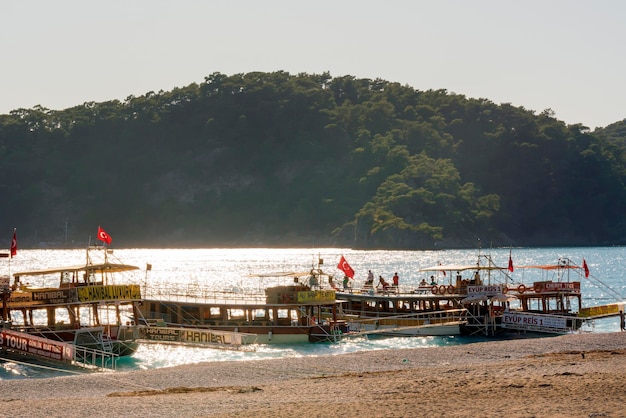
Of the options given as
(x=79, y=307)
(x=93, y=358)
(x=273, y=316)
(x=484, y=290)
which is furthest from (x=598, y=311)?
(x=93, y=358)

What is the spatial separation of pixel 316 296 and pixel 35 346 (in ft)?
56.3

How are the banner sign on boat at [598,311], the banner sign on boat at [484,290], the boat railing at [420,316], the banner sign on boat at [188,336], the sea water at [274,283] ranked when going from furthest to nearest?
the banner sign on boat at [598,311], the boat railing at [420,316], the banner sign on boat at [484,290], the banner sign on boat at [188,336], the sea water at [274,283]

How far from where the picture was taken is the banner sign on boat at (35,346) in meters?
47.2

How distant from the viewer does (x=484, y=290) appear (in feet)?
201

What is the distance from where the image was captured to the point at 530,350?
48.3m

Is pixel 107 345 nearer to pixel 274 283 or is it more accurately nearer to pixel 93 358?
pixel 93 358

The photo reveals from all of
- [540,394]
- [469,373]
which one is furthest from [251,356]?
[540,394]

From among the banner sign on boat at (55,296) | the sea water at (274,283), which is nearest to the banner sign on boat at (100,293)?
the banner sign on boat at (55,296)

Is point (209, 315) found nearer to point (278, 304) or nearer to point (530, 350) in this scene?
point (278, 304)

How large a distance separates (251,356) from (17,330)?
12501 millimetres

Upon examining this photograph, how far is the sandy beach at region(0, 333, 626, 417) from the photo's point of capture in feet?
88.1

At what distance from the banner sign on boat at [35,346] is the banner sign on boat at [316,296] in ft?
51.7

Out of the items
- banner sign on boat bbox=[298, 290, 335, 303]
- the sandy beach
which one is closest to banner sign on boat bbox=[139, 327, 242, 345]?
banner sign on boat bbox=[298, 290, 335, 303]

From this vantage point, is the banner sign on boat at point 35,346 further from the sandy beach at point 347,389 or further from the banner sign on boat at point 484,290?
the banner sign on boat at point 484,290
